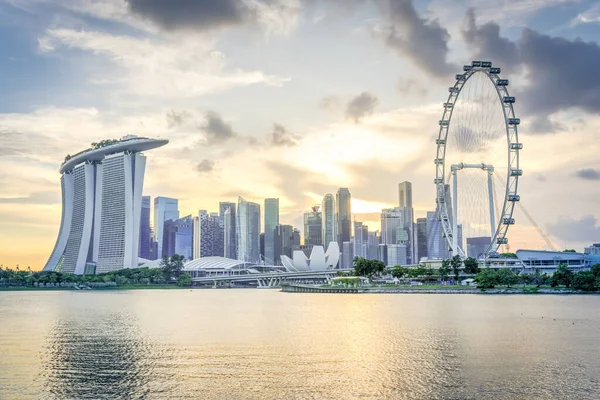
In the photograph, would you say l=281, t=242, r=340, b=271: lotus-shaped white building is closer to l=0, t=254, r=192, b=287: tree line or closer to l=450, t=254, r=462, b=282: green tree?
l=0, t=254, r=192, b=287: tree line

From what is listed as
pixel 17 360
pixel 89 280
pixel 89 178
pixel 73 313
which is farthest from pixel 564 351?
pixel 89 178

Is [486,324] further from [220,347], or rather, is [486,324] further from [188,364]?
[188,364]

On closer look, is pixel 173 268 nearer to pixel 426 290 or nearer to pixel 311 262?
pixel 311 262

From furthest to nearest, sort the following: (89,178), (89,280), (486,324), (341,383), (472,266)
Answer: (89,178)
(89,280)
(472,266)
(486,324)
(341,383)

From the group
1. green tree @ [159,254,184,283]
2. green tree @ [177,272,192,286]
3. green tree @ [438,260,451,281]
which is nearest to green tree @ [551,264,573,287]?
green tree @ [438,260,451,281]

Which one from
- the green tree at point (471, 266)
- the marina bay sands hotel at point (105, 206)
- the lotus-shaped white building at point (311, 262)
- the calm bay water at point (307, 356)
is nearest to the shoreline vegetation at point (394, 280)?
the green tree at point (471, 266)

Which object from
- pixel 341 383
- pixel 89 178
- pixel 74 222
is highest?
pixel 89 178
